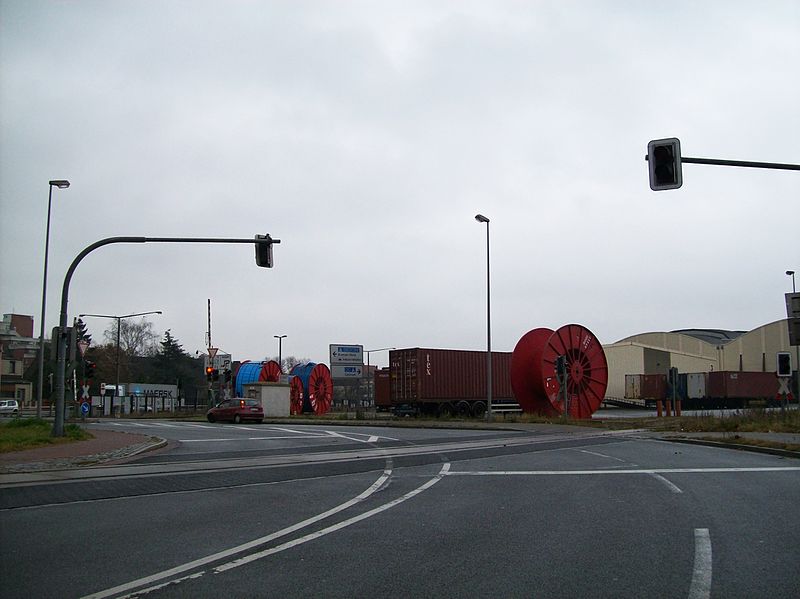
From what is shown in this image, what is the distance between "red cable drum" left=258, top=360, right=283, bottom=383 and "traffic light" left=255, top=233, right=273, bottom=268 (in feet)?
120

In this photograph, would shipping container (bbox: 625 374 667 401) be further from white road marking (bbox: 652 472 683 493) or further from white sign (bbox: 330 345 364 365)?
white road marking (bbox: 652 472 683 493)

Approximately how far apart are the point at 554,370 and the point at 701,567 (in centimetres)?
2841

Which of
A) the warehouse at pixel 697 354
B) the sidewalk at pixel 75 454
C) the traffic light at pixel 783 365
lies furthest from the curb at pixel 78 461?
the warehouse at pixel 697 354

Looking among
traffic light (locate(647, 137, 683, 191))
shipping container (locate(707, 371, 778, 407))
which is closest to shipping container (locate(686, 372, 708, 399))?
shipping container (locate(707, 371, 778, 407))

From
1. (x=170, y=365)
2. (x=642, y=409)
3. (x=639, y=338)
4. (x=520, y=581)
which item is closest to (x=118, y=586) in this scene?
(x=520, y=581)

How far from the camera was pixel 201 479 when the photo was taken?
13.3m

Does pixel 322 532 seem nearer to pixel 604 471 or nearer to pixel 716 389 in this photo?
pixel 604 471

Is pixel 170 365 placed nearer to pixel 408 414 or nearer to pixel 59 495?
pixel 408 414

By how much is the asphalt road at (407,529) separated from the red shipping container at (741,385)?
46.7 m

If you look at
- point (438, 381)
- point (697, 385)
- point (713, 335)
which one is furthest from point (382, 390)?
point (713, 335)

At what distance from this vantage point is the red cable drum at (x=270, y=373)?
187ft

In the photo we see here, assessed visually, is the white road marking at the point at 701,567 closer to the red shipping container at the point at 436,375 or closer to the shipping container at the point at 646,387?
the red shipping container at the point at 436,375

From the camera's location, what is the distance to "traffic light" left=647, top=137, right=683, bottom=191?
13.7 m

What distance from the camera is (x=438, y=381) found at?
131 ft
